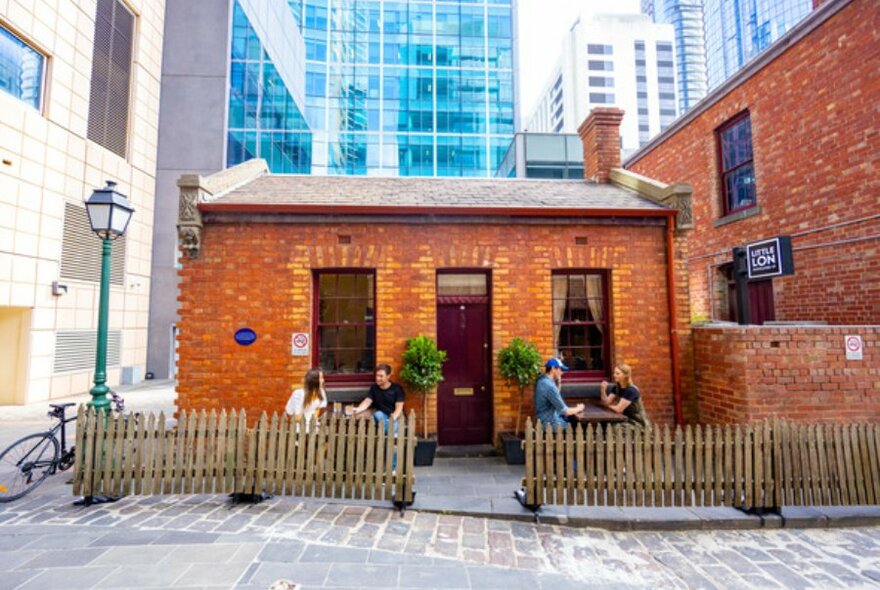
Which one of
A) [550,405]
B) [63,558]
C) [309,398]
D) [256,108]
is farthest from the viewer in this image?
[256,108]

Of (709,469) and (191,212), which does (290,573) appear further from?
(191,212)

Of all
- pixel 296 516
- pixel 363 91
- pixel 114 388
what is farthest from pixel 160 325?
pixel 363 91

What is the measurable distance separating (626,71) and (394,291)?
7961 centimetres

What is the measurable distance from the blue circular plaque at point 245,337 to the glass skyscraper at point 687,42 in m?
90.4

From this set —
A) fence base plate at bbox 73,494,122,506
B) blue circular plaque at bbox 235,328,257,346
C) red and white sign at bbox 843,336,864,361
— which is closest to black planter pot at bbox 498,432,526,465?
blue circular plaque at bbox 235,328,257,346

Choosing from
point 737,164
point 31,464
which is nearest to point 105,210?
point 31,464

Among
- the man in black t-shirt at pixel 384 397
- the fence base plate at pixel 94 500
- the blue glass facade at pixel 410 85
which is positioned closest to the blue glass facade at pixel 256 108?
the blue glass facade at pixel 410 85

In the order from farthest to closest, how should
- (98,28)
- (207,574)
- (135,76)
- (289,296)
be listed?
(135,76)
(98,28)
(289,296)
(207,574)

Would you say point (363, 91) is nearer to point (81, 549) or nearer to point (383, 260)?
point (383, 260)

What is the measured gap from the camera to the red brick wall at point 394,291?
722 cm

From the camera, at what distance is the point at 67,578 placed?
3680 mm

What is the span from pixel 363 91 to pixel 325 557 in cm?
4488

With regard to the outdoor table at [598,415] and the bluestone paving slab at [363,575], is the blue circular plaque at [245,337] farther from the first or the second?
the outdoor table at [598,415]

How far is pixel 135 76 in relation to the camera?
16859 millimetres
